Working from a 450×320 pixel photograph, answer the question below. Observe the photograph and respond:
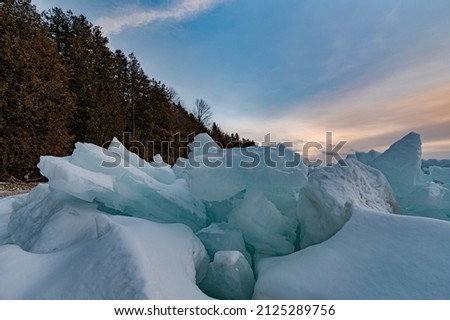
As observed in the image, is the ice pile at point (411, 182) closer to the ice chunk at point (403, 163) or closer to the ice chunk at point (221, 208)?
the ice chunk at point (403, 163)

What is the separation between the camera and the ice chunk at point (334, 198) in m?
1.88

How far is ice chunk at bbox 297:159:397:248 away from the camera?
1878 mm

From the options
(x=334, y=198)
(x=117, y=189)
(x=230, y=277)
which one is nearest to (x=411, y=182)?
(x=334, y=198)

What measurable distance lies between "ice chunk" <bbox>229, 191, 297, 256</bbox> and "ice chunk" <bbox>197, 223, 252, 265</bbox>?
77 millimetres

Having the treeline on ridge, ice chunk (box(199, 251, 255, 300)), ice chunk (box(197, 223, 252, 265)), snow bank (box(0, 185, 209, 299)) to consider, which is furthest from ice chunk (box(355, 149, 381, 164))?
the treeline on ridge

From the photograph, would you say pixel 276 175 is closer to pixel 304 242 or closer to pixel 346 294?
pixel 304 242

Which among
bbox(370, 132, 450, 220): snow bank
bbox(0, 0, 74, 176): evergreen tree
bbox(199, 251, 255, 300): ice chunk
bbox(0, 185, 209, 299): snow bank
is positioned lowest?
bbox(199, 251, 255, 300): ice chunk

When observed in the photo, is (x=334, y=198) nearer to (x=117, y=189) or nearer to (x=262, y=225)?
(x=262, y=225)

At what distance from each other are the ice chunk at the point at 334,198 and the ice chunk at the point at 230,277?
0.57 metres

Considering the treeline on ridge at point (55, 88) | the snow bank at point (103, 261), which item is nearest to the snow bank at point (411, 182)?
the snow bank at point (103, 261)

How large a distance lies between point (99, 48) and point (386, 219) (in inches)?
635

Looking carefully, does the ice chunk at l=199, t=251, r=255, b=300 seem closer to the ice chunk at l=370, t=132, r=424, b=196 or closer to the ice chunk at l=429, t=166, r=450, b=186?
the ice chunk at l=370, t=132, r=424, b=196

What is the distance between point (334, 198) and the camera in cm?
189

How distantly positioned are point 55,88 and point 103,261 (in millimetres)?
12207
